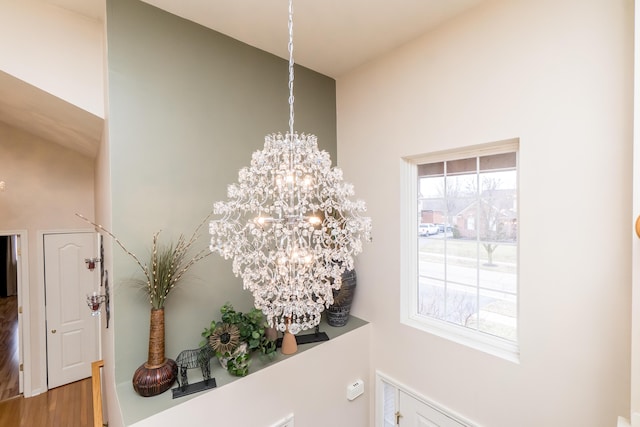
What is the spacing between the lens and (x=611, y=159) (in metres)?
1.30

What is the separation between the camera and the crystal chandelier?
1.03 m

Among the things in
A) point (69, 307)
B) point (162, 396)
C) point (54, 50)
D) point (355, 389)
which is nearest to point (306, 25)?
point (54, 50)

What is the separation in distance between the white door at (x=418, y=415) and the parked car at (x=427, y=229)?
1.29m

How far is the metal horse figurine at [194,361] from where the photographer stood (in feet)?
5.34

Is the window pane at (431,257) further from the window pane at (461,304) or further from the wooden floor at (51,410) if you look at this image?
the wooden floor at (51,410)

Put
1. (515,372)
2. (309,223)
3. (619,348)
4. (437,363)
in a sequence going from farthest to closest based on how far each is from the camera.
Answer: (437,363), (515,372), (619,348), (309,223)

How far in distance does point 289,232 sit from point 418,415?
6.74 ft

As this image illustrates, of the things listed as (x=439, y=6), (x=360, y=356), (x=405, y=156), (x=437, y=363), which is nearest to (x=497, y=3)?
(x=439, y=6)

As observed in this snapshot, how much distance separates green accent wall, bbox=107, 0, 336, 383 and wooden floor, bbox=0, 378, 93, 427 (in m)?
2.82

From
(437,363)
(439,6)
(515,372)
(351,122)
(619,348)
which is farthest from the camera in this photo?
(351,122)

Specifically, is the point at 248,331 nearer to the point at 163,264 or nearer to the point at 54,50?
the point at 163,264

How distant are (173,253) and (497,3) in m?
2.57

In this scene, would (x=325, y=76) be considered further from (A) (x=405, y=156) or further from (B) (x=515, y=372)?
(B) (x=515, y=372)

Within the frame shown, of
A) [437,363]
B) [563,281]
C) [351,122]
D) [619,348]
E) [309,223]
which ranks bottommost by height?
[437,363]
